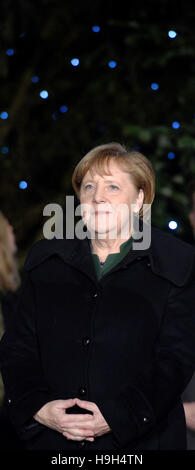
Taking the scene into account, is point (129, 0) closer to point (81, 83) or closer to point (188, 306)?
point (81, 83)

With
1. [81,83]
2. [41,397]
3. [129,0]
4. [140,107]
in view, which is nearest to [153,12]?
[129,0]

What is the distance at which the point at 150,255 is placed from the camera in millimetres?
2309

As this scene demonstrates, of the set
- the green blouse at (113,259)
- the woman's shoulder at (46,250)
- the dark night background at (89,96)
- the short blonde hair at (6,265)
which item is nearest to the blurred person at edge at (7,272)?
the short blonde hair at (6,265)

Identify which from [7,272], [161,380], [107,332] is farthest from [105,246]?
[7,272]

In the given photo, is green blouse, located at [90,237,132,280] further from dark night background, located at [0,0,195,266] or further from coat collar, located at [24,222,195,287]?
dark night background, located at [0,0,195,266]

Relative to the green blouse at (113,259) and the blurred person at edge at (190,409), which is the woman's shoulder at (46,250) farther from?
the blurred person at edge at (190,409)

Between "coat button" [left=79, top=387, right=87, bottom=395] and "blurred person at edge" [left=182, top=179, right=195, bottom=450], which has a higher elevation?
"coat button" [left=79, top=387, right=87, bottom=395]

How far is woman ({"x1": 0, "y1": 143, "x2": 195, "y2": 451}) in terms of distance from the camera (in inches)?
86.1

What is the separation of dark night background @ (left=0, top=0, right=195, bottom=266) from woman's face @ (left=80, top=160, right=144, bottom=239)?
6.46 feet

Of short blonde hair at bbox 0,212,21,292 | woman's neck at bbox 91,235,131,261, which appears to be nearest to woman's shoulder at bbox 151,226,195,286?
woman's neck at bbox 91,235,131,261

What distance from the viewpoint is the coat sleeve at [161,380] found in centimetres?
215

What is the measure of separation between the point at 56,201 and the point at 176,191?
1.39m

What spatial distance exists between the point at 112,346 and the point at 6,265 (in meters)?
1.89

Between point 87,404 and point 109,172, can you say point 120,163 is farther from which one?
point 87,404
